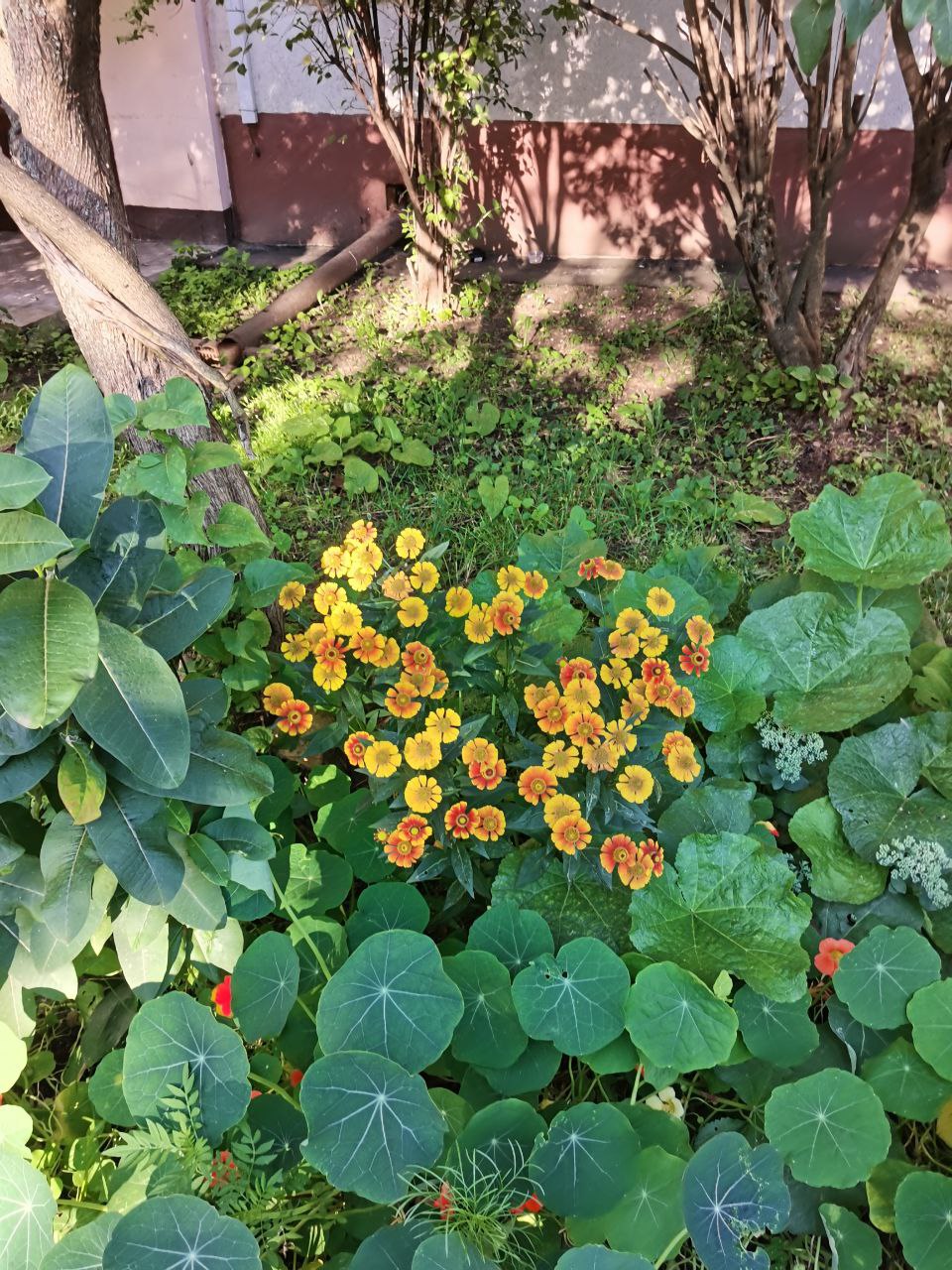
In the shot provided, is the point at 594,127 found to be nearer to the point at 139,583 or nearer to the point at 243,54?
the point at 243,54

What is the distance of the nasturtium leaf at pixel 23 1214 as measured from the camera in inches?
52.6

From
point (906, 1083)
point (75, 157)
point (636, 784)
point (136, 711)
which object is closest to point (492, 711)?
point (636, 784)

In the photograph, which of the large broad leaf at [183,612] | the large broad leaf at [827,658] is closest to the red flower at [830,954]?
the large broad leaf at [827,658]

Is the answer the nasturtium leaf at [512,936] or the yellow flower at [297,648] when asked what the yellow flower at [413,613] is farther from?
the nasturtium leaf at [512,936]

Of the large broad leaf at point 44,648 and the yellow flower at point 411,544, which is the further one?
the yellow flower at point 411,544

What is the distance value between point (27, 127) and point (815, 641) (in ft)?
7.31

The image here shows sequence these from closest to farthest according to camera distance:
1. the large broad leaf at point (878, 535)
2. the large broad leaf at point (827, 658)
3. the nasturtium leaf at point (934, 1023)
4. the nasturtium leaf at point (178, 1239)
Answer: the nasturtium leaf at point (178, 1239), the nasturtium leaf at point (934, 1023), the large broad leaf at point (827, 658), the large broad leaf at point (878, 535)

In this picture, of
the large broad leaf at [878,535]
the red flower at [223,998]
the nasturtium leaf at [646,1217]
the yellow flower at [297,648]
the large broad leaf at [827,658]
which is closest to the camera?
the nasturtium leaf at [646,1217]

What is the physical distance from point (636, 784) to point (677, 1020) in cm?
42

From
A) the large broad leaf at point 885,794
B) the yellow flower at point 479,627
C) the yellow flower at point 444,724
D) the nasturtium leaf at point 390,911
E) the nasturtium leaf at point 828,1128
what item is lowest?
the nasturtium leaf at point 828,1128

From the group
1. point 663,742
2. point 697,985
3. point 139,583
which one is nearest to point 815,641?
point 663,742

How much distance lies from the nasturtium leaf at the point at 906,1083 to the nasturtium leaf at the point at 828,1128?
0.37 ft

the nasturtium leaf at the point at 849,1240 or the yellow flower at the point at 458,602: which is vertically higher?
the yellow flower at the point at 458,602

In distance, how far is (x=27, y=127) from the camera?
6.95ft
